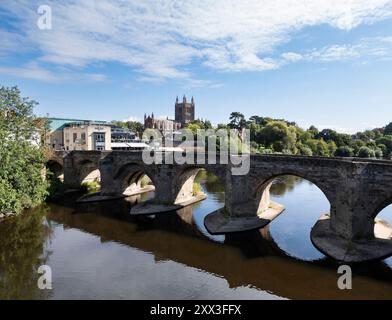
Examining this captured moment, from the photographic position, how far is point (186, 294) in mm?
18812

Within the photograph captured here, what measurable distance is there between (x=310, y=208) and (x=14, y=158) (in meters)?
34.7

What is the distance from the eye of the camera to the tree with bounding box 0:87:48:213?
31516 mm

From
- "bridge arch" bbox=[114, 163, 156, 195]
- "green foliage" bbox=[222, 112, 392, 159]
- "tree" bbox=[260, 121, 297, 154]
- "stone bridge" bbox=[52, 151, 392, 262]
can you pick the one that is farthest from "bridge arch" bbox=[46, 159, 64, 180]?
"tree" bbox=[260, 121, 297, 154]

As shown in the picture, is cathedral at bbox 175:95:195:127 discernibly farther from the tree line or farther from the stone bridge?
the stone bridge

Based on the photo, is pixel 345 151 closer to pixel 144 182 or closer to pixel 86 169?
pixel 144 182

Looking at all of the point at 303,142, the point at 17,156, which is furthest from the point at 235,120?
the point at 17,156

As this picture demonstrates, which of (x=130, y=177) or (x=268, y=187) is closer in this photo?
(x=268, y=187)

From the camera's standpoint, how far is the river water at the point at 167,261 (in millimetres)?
19172

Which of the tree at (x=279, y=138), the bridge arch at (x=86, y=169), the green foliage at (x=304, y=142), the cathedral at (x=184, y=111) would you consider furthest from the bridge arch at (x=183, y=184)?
the cathedral at (x=184, y=111)

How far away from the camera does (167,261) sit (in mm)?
23750

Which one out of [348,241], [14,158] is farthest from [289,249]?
[14,158]

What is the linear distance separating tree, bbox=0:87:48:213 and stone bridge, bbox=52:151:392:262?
1015 centimetres

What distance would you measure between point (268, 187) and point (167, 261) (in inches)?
607
